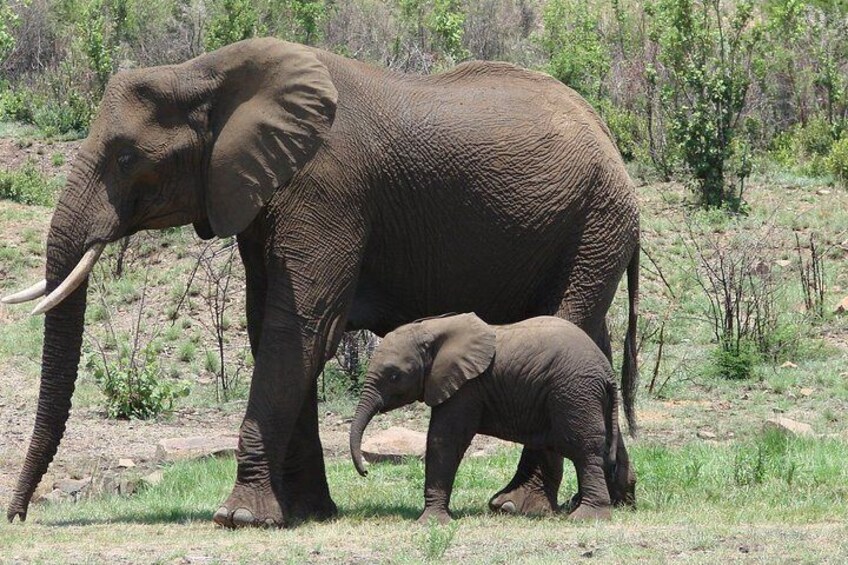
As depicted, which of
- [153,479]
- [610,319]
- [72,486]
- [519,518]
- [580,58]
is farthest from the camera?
[580,58]

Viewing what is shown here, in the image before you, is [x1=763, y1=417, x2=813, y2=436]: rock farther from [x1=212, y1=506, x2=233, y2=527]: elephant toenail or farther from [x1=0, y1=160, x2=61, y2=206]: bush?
[x1=0, y1=160, x2=61, y2=206]: bush

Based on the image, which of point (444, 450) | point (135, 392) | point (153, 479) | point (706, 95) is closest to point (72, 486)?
point (153, 479)

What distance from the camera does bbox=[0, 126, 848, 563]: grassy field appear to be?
Result: 7.78 metres

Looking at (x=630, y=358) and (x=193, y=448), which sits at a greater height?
(x=630, y=358)

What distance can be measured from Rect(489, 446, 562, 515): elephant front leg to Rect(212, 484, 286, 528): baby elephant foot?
4.19 ft

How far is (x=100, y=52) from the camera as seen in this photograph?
25703 millimetres

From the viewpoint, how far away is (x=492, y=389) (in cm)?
859

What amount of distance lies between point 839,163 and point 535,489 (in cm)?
1513

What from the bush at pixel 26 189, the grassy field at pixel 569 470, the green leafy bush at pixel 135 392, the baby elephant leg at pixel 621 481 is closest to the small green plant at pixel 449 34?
the grassy field at pixel 569 470

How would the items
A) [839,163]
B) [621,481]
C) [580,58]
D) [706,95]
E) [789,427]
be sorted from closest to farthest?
1. [621,481]
2. [789,427]
3. [706,95]
4. [839,163]
5. [580,58]

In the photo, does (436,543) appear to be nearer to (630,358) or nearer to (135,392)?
(630,358)

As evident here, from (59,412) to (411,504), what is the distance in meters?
2.16

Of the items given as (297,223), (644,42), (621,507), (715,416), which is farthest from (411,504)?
(644,42)

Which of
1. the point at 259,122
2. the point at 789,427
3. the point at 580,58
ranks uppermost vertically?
the point at 580,58
